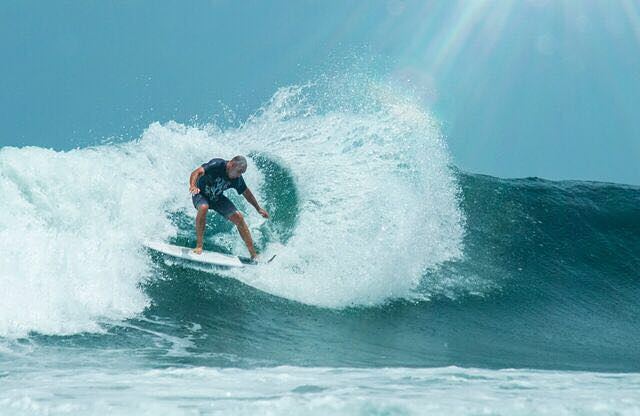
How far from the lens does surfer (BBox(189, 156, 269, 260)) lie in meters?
7.92

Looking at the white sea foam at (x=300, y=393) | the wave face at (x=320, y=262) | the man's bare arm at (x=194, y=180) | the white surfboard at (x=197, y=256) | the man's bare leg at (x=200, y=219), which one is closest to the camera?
the white sea foam at (x=300, y=393)

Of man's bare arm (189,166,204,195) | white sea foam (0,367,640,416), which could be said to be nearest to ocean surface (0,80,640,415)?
white sea foam (0,367,640,416)

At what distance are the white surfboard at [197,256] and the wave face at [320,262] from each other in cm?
21

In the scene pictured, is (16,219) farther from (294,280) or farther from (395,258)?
(395,258)

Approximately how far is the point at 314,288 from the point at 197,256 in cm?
169

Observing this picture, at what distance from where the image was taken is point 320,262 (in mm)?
8547

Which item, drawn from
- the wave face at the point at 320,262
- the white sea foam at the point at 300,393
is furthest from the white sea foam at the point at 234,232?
the white sea foam at the point at 300,393

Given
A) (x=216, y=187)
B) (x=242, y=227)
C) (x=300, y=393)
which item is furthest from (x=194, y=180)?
(x=300, y=393)

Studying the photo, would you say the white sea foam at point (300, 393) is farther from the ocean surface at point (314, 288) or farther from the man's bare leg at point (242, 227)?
the man's bare leg at point (242, 227)

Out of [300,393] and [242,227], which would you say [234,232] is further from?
[300,393]

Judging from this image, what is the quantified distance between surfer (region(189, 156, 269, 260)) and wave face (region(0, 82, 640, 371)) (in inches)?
25.0

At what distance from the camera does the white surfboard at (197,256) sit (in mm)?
8023

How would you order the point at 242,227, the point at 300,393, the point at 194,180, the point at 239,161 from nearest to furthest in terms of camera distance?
the point at 300,393 → the point at 194,180 → the point at 239,161 → the point at 242,227

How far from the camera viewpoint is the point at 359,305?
25.6 ft
